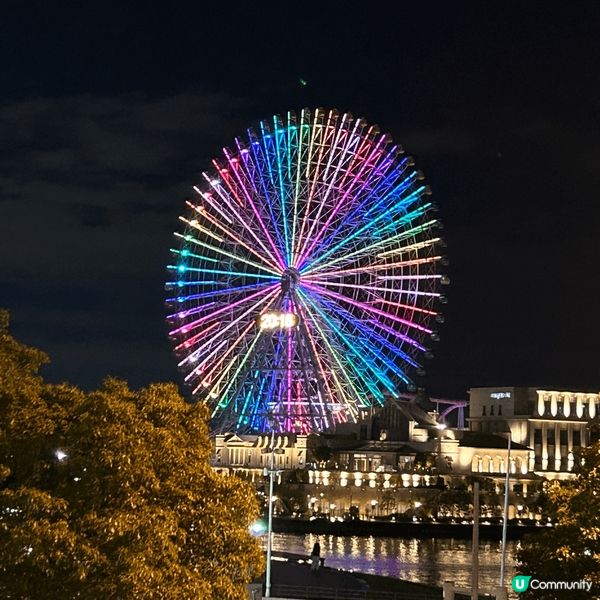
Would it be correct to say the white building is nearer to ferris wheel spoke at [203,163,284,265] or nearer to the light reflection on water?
the light reflection on water

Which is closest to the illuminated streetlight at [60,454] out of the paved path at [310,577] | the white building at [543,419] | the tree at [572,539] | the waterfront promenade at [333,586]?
the tree at [572,539]

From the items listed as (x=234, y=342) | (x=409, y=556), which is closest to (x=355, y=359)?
(x=234, y=342)

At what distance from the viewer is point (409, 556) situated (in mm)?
89812

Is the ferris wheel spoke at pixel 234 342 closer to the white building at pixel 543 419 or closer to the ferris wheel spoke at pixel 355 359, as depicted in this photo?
the ferris wheel spoke at pixel 355 359

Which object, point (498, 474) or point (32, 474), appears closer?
point (32, 474)

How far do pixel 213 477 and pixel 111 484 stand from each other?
2821 millimetres

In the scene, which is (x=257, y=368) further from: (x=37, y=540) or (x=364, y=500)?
(x=37, y=540)

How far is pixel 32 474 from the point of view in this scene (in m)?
23.0

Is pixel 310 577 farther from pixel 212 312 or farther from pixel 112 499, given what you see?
pixel 212 312

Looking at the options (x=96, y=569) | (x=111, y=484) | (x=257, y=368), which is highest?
(x=257, y=368)

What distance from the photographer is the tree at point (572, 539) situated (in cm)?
2911

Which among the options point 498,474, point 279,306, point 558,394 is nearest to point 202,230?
point 279,306

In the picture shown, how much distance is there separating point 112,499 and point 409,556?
6970cm

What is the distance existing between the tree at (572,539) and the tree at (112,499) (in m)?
7.90
